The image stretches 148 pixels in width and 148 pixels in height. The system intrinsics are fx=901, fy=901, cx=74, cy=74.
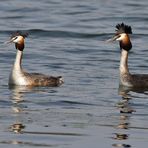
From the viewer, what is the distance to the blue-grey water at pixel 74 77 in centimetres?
1374

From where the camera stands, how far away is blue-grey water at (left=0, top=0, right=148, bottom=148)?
45.1 ft

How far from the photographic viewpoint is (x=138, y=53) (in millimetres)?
25094

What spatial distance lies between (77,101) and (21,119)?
280 cm

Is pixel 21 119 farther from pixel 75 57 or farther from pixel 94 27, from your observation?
pixel 94 27

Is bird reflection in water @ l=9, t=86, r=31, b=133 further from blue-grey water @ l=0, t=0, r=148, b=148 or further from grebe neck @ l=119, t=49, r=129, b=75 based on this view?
grebe neck @ l=119, t=49, r=129, b=75

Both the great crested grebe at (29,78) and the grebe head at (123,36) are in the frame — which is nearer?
the great crested grebe at (29,78)

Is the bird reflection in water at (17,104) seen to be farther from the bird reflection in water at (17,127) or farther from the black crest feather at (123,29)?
the black crest feather at (123,29)

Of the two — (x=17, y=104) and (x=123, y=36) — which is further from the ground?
(x=123, y=36)

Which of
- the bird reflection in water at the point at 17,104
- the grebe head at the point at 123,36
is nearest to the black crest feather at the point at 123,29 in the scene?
the grebe head at the point at 123,36

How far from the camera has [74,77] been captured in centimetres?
2117

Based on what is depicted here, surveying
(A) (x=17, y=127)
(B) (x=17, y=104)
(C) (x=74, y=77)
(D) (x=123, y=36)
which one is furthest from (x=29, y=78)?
(A) (x=17, y=127)

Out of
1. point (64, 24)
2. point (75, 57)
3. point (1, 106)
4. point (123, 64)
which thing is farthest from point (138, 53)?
point (1, 106)

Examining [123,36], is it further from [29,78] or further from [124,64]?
[29,78]

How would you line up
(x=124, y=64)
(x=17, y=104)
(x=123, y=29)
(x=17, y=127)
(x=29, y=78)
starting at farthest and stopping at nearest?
(x=123, y=29) → (x=124, y=64) → (x=29, y=78) → (x=17, y=104) → (x=17, y=127)
